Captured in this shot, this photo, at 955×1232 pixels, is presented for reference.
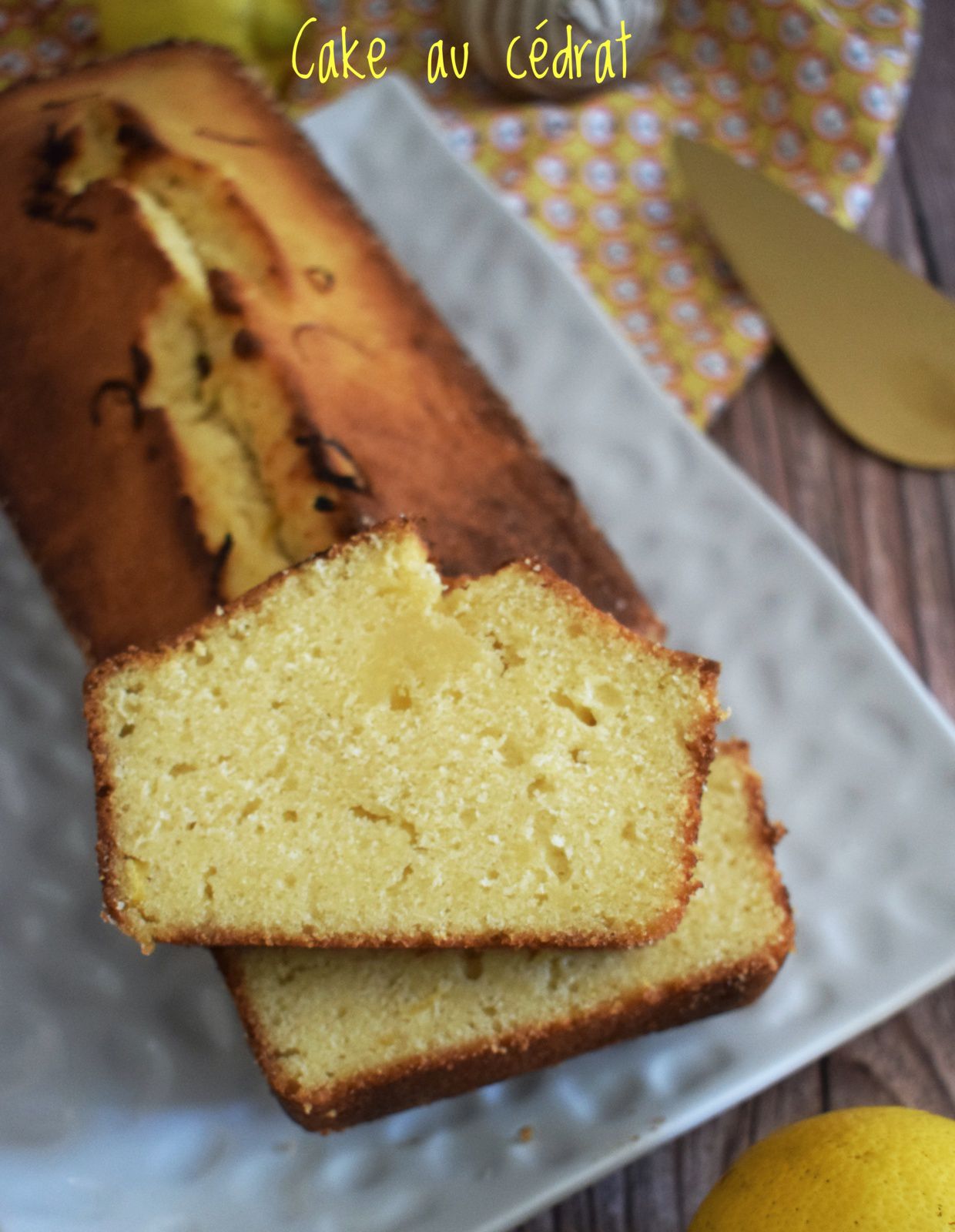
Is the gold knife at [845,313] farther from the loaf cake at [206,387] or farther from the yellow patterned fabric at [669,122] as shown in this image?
the loaf cake at [206,387]

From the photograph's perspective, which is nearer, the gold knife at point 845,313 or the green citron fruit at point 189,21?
the gold knife at point 845,313

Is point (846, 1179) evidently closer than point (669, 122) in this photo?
Yes

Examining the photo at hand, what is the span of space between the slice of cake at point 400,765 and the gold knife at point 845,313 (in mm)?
1272

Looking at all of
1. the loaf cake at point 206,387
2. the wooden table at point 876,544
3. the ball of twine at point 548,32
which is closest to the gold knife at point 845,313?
the wooden table at point 876,544

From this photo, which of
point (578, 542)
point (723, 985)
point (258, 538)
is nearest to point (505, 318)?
point (578, 542)

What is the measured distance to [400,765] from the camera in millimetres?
1541

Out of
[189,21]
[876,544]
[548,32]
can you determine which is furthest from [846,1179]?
[189,21]

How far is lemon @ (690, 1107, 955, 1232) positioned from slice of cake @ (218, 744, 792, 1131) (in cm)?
24

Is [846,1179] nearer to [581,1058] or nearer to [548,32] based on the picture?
[581,1058]

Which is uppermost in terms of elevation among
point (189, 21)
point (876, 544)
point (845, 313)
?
point (189, 21)

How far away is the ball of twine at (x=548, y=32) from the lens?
264 cm

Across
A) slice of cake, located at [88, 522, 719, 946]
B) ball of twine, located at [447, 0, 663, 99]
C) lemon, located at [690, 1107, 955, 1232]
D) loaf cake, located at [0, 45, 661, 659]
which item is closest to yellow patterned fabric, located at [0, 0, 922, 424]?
ball of twine, located at [447, 0, 663, 99]

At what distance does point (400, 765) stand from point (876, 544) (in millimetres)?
1371

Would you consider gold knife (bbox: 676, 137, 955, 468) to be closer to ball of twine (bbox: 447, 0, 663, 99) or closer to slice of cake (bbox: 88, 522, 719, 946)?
ball of twine (bbox: 447, 0, 663, 99)
